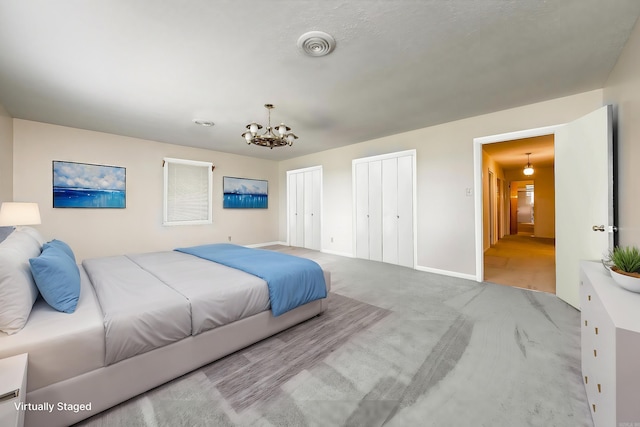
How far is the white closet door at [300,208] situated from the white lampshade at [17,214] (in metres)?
4.97

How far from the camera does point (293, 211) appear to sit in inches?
282

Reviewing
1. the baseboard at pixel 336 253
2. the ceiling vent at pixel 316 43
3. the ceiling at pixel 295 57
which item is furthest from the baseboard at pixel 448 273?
the ceiling vent at pixel 316 43

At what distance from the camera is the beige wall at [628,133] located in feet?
6.65

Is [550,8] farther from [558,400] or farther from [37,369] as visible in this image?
[37,369]

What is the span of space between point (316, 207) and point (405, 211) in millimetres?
2540

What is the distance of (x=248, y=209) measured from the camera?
269 inches

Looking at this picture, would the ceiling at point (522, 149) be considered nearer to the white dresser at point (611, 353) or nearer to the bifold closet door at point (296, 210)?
the white dresser at point (611, 353)

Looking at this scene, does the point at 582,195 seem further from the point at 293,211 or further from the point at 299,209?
the point at 293,211

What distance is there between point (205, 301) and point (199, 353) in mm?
386

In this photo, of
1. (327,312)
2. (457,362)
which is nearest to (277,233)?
(327,312)

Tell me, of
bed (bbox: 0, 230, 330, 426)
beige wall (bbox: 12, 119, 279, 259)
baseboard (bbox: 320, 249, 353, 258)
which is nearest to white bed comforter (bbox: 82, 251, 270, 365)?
bed (bbox: 0, 230, 330, 426)

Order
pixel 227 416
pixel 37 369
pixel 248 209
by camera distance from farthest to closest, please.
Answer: pixel 248 209 → pixel 227 416 → pixel 37 369

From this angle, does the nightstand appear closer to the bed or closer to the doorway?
the bed

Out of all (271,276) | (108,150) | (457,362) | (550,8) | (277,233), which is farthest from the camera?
(277,233)
